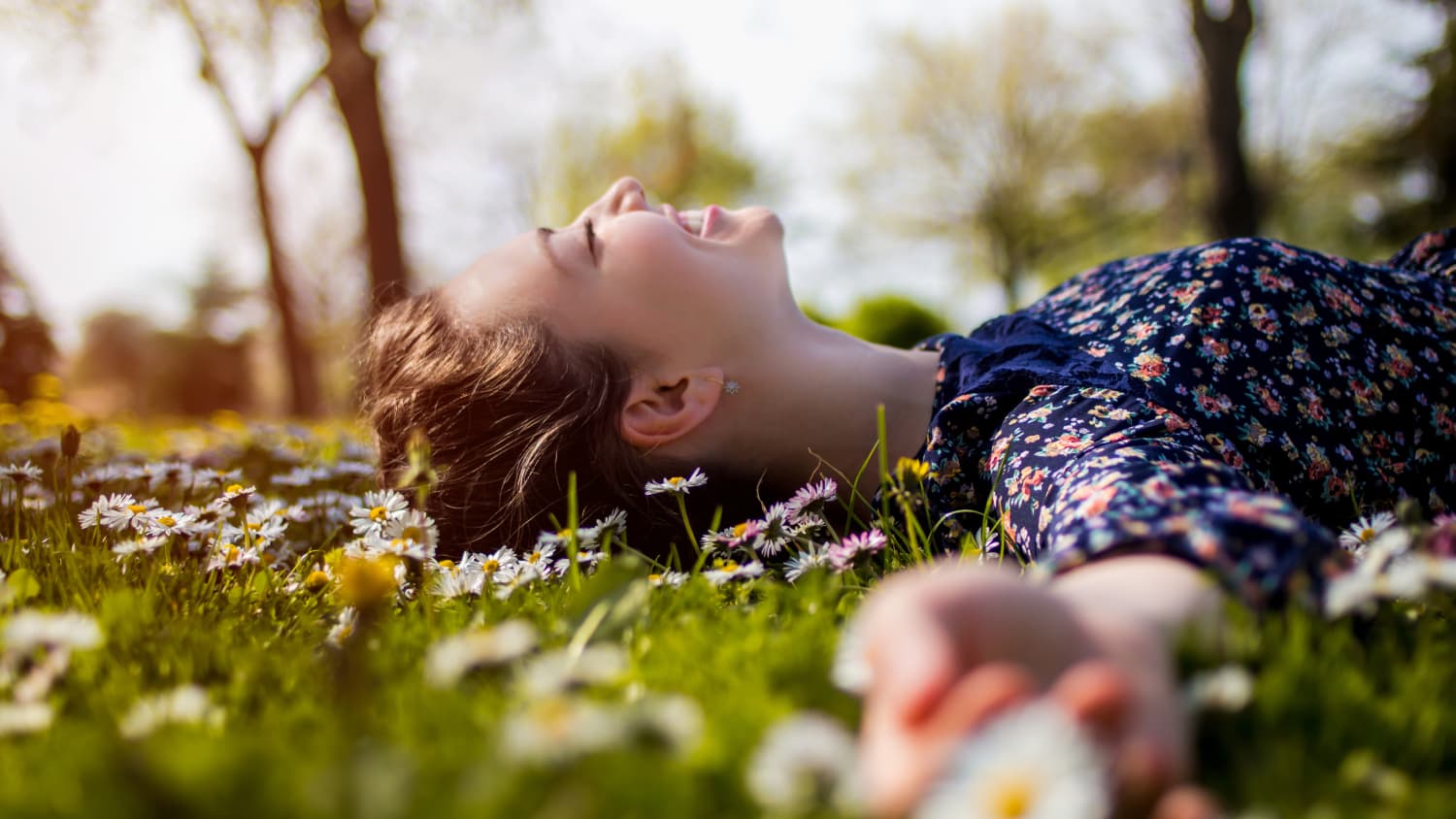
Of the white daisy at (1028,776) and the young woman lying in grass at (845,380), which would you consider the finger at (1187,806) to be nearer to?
the white daisy at (1028,776)

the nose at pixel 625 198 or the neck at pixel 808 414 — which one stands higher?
the nose at pixel 625 198

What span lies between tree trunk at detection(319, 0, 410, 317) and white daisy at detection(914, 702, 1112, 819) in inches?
351

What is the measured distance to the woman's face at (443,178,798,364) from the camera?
7.57 ft

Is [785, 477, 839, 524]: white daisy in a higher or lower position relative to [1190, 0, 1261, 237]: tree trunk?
lower

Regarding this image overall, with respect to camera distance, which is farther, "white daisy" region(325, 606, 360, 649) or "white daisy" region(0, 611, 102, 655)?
"white daisy" region(325, 606, 360, 649)

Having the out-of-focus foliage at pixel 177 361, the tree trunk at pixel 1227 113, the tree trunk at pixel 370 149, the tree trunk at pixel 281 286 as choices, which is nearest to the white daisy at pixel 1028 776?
the tree trunk at pixel 370 149

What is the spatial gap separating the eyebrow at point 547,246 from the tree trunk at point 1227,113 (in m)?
8.27

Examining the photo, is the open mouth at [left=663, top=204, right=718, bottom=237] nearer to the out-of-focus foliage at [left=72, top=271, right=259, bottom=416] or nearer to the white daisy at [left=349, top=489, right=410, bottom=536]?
the white daisy at [left=349, top=489, right=410, bottom=536]

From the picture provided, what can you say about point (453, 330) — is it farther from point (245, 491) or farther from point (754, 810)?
point (754, 810)

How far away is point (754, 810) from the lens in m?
0.75

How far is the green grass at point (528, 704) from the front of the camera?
65cm

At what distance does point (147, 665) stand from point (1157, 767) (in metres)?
1.26

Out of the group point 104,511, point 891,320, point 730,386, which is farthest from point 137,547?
point 891,320

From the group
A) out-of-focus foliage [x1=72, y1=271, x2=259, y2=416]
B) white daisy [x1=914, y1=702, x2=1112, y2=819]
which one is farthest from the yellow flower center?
out-of-focus foliage [x1=72, y1=271, x2=259, y2=416]
